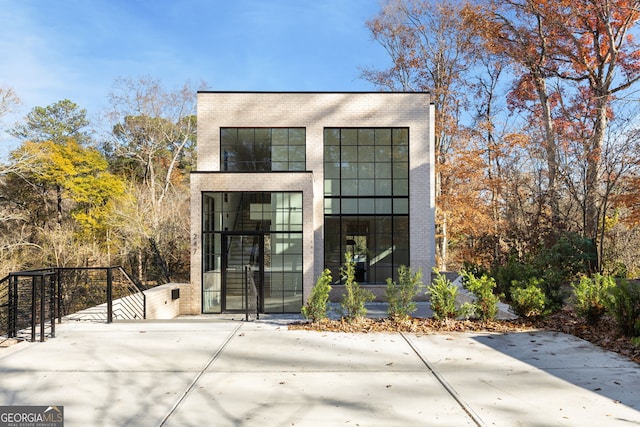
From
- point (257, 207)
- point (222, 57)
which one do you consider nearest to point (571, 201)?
point (257, 207)

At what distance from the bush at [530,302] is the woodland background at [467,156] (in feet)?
15.0

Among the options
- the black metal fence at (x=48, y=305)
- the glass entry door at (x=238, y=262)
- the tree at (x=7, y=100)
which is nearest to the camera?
the black metal fence at (x=48, y=305)

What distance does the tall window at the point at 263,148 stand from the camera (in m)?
14.7

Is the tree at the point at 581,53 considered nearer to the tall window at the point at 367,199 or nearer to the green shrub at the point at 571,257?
the green shrub at the point at 571,257

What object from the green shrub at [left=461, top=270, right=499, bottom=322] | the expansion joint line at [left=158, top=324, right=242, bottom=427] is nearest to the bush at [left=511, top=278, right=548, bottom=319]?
the green shrub at [left=461, top=270, right=499, bottom=322]

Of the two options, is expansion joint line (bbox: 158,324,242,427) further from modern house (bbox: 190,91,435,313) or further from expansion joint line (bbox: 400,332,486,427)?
modern house (bbox: 190,91,435,313)

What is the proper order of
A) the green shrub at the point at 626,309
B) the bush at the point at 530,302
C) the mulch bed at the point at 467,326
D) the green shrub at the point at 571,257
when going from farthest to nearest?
the green shrub at the point at 571,257, the bush at the point at 530,302, the mulch bed at the point at 467,326, the green shrub at the point at 626,309

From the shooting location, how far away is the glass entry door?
42.8 ft

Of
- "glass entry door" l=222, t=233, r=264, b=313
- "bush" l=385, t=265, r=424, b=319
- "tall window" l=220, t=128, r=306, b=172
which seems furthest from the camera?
"tall window" l=220, t=128, r=306, b=172

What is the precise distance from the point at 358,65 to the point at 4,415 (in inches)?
999

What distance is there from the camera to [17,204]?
28.5m

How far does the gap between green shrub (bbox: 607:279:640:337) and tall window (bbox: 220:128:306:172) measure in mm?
9966

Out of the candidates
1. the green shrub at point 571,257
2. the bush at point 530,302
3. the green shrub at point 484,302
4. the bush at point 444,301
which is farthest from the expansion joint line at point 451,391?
the green shrub at point 571,257

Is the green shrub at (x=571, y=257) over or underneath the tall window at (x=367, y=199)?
underneath
